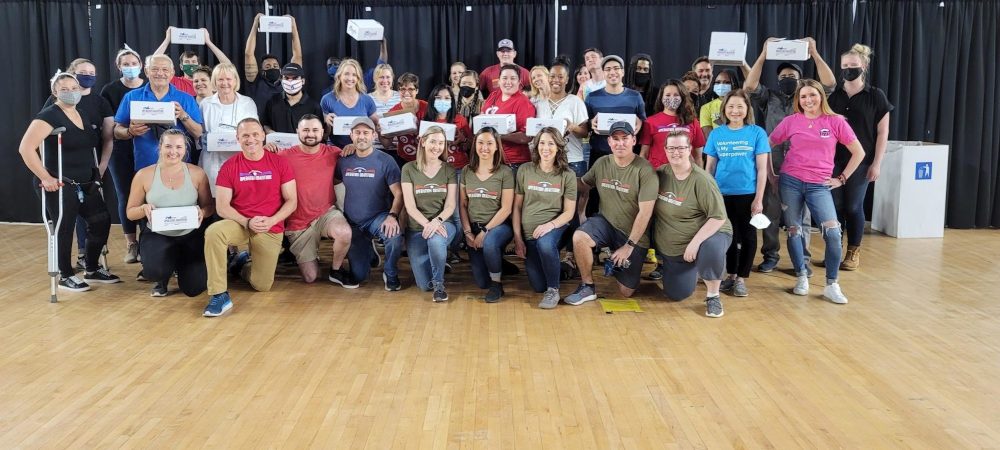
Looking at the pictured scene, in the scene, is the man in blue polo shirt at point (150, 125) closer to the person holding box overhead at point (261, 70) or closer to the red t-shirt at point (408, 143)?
the person holding box overhead at point (261, 70)

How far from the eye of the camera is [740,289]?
5.14 m

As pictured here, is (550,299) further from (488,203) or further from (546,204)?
(488,203)

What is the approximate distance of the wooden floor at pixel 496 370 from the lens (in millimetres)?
3053

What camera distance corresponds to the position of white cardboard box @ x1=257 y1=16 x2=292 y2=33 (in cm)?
686

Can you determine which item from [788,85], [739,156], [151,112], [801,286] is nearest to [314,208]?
[151,112]

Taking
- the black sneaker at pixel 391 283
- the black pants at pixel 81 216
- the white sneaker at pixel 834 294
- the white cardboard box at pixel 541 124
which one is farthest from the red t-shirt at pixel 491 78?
the black pants at pixel 81 216

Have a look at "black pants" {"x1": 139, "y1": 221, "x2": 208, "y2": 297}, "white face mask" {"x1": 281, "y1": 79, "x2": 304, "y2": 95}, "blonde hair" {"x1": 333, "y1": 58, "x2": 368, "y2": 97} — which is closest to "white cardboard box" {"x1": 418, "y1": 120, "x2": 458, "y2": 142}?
"blonde hair" {"x1": 333, "y1": 58, "x2": 368, "y2": 97}

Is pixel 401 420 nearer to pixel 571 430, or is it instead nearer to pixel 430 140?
pixel 571 430

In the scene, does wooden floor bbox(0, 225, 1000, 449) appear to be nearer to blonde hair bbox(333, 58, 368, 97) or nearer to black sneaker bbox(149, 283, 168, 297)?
black sneaker bbox(149, 283, 168, 297)

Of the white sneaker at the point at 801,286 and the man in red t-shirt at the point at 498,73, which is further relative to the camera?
the man in red t-shirt at the point at 498,73

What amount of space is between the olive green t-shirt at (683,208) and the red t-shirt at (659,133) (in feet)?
2.02

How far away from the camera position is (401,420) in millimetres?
3164

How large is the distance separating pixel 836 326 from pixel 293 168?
11.0 ft

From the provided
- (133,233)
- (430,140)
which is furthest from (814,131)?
(133,233)
